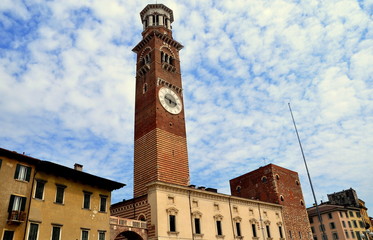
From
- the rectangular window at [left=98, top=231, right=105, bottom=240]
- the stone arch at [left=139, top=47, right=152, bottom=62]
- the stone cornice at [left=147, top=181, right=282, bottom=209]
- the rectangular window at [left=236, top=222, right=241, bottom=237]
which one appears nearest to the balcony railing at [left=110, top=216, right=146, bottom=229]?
the rectangular window at [left=98, top=231, right=105, bottom=240]

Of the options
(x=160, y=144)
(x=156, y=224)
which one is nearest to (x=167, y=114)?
(x=160, y=144)

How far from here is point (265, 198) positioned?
166 feet

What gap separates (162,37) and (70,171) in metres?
30.0

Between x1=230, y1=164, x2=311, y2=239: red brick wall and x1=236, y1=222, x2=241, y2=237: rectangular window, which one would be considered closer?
x1=236, y1=222, x2=241, y2=237: rectangular window

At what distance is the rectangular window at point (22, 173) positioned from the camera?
23656 mm

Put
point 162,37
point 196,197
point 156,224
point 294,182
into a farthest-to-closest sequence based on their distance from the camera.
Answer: point 294,182
point 162,37
point 196,197
point 156,224

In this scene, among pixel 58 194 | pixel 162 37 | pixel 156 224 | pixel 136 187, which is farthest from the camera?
pixel 162 37

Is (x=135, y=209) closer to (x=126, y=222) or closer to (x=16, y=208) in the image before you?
(x=126, y=222)

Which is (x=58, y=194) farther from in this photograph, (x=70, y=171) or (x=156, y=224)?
(x=156, y=224)

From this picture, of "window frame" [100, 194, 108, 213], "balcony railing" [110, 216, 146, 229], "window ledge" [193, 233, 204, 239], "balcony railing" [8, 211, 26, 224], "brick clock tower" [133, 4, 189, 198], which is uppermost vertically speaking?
"brick clock tower" [133, 4, 189, 198]

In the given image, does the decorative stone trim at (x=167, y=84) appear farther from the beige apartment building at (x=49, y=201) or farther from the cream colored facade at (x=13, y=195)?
the cream colored facade at (x=13, y=195)

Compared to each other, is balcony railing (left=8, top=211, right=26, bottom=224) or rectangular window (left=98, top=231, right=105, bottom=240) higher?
balcony railing (left=8, top=211, right=26, bottom=224)

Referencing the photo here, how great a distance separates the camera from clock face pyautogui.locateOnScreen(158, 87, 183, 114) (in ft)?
146

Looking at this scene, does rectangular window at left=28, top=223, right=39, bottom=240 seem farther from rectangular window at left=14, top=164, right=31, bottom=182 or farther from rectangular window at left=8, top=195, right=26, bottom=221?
rectangular window at left=14, top=164, right=31, bottom=182
